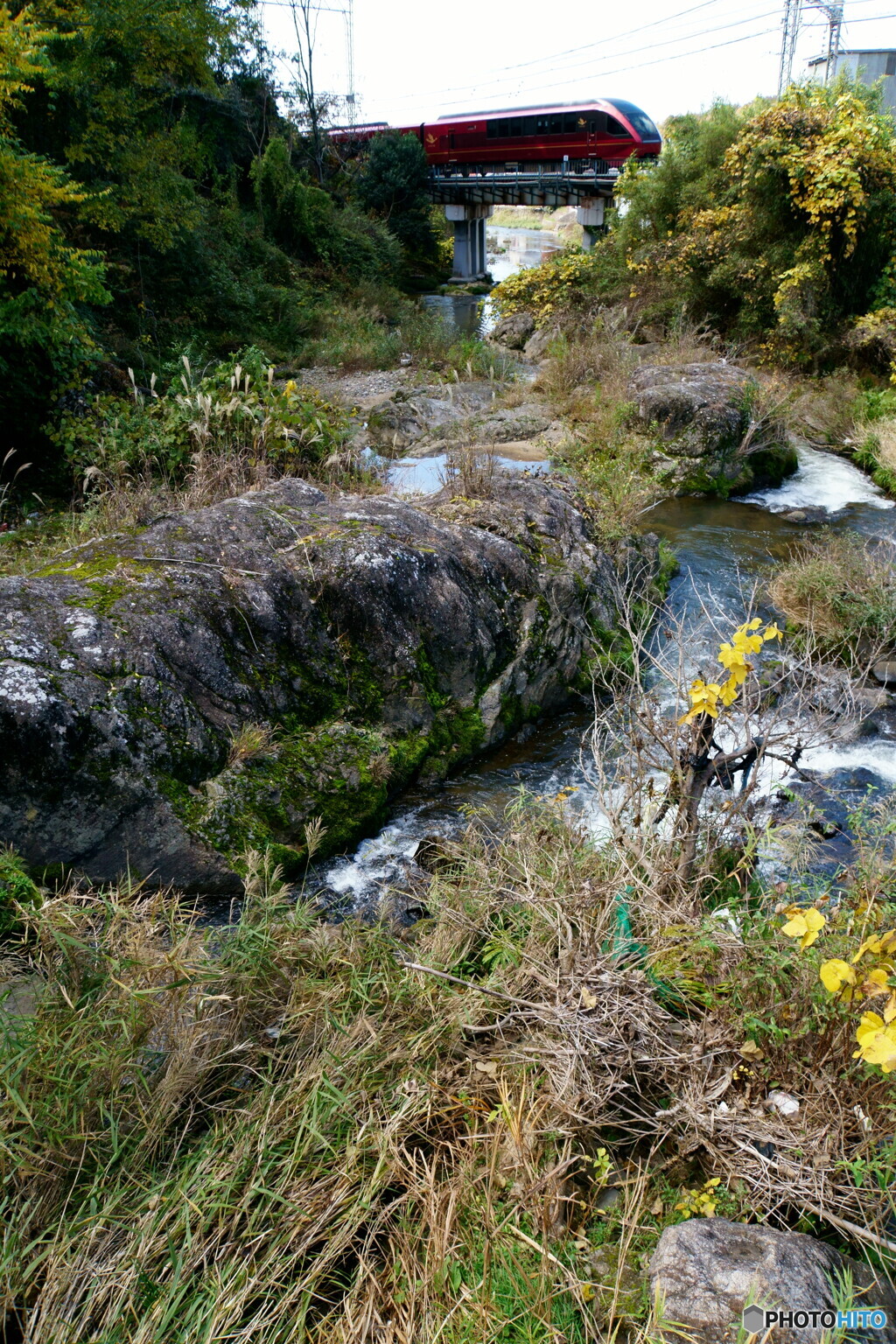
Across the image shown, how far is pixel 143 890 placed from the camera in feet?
13.4

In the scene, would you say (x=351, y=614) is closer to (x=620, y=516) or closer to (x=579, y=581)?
(x=579, y=581)

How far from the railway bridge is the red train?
25cm

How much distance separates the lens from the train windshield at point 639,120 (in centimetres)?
2448

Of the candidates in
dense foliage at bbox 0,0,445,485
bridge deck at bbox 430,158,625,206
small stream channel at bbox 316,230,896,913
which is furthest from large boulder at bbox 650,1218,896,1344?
bridge deck at bbox 430,158,625,206

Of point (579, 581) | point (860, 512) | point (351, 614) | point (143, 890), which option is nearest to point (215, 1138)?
point (143, 890)

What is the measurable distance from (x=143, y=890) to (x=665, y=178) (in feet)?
59.7

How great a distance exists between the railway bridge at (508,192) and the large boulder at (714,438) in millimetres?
15791

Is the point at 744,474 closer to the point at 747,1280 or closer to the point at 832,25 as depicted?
the point at 747,1280

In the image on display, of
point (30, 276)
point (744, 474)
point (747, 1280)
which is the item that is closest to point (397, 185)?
point (744, 474)

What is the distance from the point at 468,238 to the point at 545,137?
22.2 feet

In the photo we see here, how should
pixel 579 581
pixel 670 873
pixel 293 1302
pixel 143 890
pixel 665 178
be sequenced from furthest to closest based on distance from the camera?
pixel 665 178, pixel 579 581, pixel 143 890, pixel 670 873, pixel 293 1302

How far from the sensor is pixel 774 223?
1441 cm

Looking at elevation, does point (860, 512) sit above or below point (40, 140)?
below

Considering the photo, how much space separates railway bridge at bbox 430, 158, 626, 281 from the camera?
25.5m
